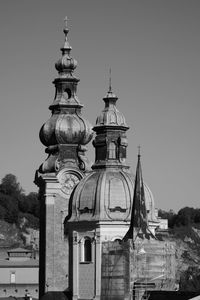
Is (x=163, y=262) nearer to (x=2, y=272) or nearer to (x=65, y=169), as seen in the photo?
(x=65, y=169)

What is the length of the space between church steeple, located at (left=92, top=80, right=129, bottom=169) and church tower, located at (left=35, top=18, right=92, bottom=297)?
13.4 meters

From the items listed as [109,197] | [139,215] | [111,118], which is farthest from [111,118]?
[139,215]

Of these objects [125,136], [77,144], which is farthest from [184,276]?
[125,136]

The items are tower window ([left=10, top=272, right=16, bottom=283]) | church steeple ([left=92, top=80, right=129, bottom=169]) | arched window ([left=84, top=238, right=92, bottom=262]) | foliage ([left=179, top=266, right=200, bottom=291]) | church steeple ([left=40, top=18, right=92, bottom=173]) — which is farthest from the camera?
tower window ([left=10, top=272, right=16, bottom=283])

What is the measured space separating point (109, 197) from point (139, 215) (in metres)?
6.29

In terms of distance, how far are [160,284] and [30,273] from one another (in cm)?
8890

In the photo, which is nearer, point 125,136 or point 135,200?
point 135,200

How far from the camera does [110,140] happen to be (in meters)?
108

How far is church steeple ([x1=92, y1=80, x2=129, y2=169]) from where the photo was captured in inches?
4227

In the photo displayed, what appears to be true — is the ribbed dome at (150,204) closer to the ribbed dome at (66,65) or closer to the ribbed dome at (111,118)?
the ribbed dome at (111,118)

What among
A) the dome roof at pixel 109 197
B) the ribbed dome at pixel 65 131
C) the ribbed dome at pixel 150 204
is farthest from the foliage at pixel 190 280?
the dome roof at pixel 109 197

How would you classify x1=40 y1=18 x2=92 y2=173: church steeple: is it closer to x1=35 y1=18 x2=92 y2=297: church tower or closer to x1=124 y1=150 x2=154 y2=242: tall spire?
x1=35 y1=18 x2=92 y2=297: church tower

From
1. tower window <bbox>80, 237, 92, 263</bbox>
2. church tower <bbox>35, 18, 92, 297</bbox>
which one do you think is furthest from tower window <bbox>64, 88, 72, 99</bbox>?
tower window <bbox>80, 237, 92, 263</bbox>

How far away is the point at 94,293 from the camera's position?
10538 cm
